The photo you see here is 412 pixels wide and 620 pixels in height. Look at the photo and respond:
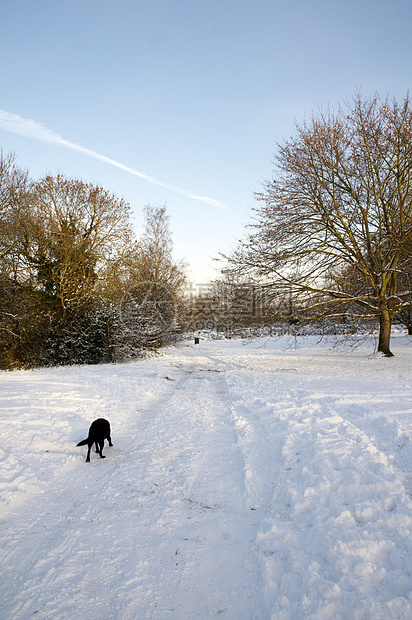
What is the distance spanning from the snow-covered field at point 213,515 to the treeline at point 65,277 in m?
10.1

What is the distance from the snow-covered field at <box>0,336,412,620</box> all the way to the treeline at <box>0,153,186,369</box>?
10107 mm

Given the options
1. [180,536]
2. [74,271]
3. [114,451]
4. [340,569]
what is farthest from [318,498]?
[74,271]

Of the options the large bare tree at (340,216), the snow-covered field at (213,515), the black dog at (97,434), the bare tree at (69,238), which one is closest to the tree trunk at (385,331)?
the large bare tree at (340,216)

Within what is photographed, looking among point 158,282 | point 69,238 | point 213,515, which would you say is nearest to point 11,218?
point 69,238

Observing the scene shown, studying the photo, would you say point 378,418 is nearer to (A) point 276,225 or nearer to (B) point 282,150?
(A) point 276,225

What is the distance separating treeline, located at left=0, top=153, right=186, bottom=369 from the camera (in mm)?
14844

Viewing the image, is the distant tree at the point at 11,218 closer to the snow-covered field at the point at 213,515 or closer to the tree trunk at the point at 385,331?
the snow-covered field at the point at 213,515

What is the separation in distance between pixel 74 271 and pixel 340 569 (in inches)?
674

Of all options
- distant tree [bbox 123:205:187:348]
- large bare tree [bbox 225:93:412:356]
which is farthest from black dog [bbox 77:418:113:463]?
distant tree [bbox 123:205:187:348]

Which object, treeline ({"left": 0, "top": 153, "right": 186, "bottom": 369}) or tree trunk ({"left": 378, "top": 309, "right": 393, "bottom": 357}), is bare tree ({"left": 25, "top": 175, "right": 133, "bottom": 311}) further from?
tree trunk ({"left": 378, "top": 309, "right": 393, "bottom": 357})

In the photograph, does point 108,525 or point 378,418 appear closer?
point 108,525

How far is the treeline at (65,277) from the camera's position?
48.7 feet

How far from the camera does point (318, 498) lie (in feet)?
10.6

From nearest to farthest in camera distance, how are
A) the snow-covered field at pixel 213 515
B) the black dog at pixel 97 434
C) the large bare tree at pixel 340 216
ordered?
the snow-covered field at pixel 213 515 < the black dog at pixel 97 434 < the large bare tree at pixel 340 216
